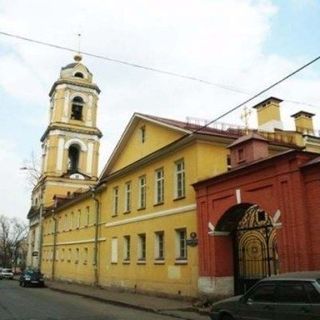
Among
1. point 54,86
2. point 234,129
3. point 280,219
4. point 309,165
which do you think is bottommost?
point 280,219

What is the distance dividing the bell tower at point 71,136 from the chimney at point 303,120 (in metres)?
32.7

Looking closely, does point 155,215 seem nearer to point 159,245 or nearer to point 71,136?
point 159,245

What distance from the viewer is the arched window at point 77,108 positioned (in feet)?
197

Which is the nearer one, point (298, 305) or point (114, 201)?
point (298, 305)

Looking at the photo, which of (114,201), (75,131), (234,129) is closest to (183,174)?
(234,129)

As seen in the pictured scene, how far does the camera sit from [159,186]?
973 inches

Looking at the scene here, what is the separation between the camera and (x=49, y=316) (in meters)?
15.3

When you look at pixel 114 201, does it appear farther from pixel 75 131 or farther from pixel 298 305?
pixel 75 131

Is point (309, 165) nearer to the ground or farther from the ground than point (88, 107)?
nearer to the ground

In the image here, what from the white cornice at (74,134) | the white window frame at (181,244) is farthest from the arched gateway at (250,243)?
the white cornice at (74,134)

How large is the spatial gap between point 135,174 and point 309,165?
1416cm

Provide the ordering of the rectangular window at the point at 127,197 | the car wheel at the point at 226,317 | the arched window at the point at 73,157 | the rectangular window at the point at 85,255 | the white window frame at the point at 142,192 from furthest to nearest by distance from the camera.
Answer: the arched window at the point at 73,157
the rectangular window at the point at 85,255
the rectangular window at the point at 127,197
the white window frame at the point at 142,192
the car wheel at the point at 226,317

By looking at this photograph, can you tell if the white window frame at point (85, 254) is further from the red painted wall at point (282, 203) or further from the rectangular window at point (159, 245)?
the red painted wall at point (282, 203)

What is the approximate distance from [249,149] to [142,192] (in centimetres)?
962
